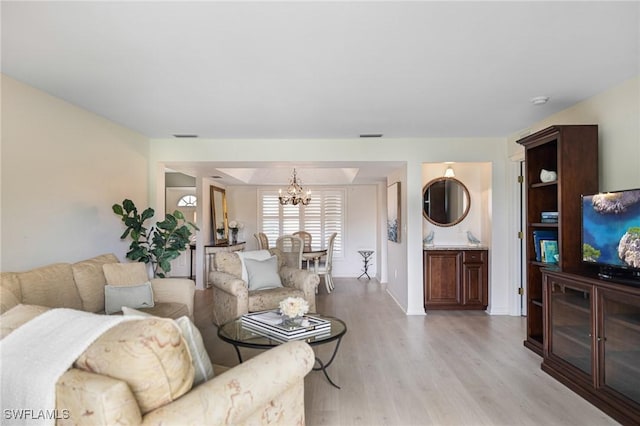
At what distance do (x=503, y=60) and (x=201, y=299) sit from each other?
17.2ft

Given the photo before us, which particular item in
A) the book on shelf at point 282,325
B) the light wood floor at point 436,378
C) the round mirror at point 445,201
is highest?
the round mirror at point 445,201

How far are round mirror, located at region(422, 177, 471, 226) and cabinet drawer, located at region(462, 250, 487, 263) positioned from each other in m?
0.60

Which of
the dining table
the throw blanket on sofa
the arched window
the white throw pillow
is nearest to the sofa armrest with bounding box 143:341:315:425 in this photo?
the throw blanket on sofa

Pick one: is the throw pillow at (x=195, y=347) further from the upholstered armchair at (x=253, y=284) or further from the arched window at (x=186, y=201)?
the arched window at (x=186, y=201)

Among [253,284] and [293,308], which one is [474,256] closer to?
[253,284]

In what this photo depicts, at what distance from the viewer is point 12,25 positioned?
2.01 m

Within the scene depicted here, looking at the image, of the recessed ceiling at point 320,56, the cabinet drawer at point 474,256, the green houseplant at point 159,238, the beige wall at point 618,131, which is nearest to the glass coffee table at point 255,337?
the green houseplant at point 159,238

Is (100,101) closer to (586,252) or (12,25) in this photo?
(12,25)

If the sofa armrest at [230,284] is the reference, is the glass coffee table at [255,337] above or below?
below

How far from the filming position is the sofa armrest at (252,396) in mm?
1220

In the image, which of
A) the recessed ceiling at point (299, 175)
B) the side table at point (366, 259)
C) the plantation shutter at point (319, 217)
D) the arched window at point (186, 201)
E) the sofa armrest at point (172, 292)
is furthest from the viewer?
the arched window at point (186, 201)

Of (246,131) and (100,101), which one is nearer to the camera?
(100,101)

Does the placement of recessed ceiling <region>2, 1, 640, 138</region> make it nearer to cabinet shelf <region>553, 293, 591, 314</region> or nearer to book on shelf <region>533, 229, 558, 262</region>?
book on shelf <region>533, 229, 558, 262</region>

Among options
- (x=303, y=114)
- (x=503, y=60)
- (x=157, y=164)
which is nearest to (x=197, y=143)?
(x=157, y=164)
